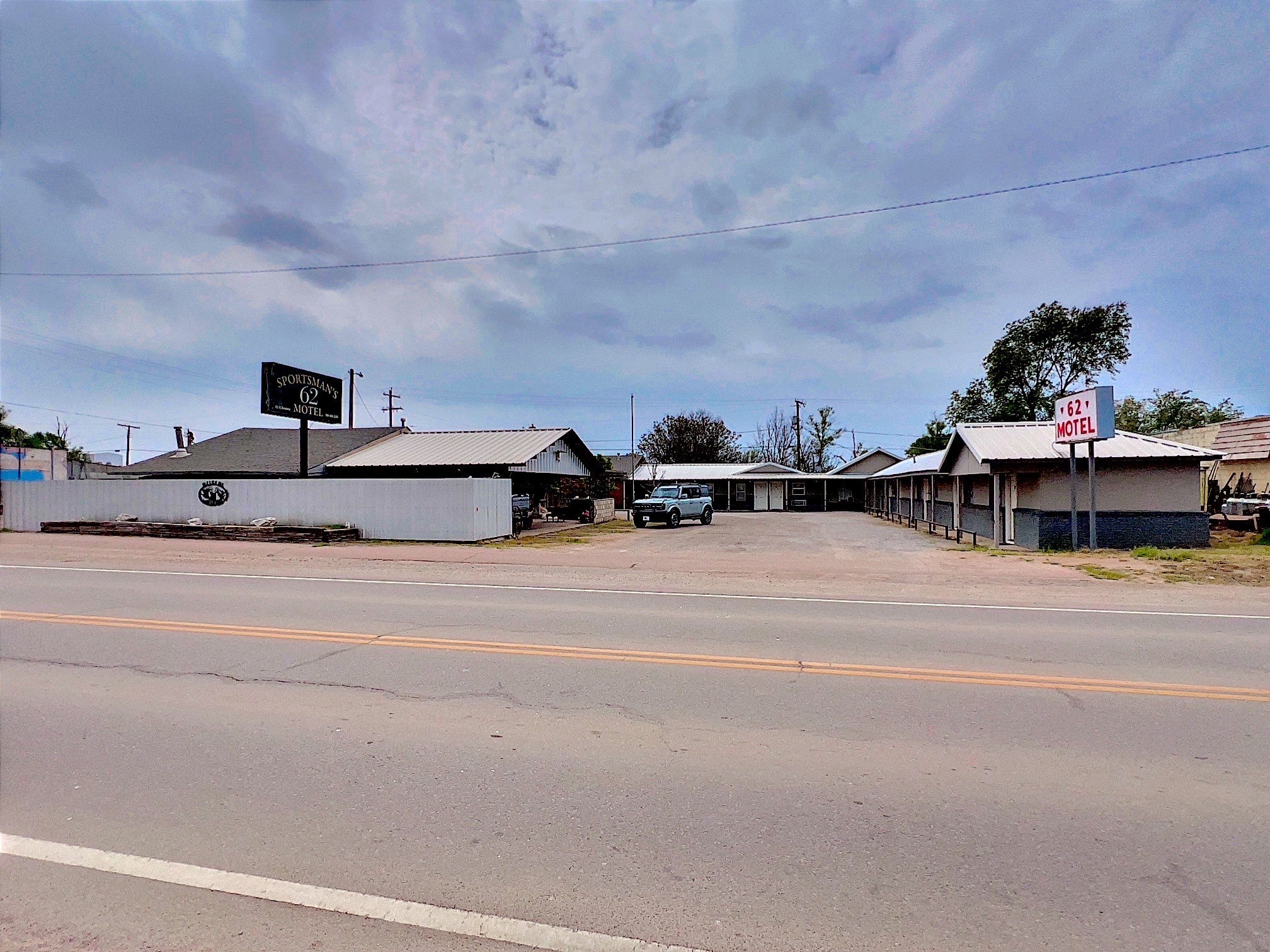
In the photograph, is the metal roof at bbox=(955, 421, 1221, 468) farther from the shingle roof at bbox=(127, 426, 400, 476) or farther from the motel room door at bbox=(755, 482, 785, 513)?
the motel room door at bbox=(755, 482, 785, 513)

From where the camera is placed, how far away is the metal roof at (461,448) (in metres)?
28.0

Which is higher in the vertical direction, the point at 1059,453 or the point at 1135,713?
the point at 1059,453

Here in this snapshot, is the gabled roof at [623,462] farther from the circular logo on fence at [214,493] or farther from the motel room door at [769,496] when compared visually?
the circular logo on fence at [214,493]

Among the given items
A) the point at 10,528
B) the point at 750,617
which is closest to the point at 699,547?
the point at 750,617

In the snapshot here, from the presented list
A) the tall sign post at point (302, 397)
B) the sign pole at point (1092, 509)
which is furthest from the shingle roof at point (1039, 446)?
the tall sign post at point (302, 397)

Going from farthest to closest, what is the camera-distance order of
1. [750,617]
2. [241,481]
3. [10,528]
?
[10,528] → [241,481] → [750,617]

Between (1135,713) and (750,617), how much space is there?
468cm

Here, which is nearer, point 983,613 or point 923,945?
point 923,945

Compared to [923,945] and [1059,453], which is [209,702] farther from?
[1059,453]

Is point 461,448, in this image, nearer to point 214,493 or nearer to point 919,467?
point 214,493

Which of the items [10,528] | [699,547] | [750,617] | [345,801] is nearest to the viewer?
[345,801]

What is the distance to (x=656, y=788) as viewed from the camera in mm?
4070

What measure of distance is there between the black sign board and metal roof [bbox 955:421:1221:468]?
2288cm

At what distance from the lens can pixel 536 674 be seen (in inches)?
252
